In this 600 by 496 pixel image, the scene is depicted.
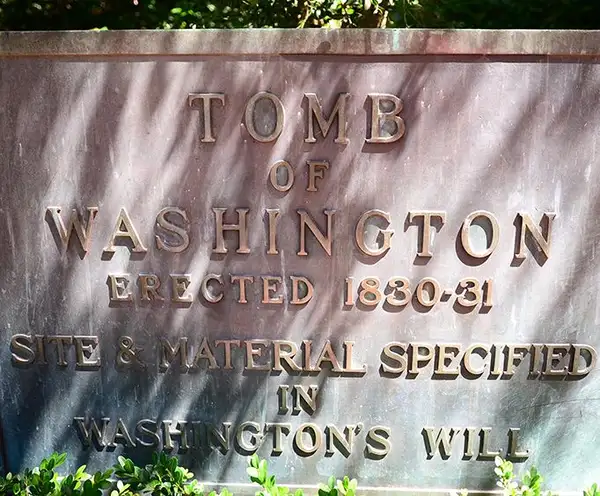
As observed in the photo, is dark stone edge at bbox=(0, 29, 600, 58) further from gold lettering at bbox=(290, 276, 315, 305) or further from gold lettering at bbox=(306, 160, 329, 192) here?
gold lettering at bbox=(290, 276, 315, 305)

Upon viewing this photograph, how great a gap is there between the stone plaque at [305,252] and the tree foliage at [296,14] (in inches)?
49.8

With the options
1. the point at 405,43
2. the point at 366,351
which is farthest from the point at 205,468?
the point at 405,43

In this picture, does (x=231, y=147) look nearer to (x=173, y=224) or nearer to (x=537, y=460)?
(x=173, y=224)

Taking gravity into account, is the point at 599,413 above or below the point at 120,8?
below

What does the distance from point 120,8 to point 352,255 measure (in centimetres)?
254

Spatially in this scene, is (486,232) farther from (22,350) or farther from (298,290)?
(22,350)

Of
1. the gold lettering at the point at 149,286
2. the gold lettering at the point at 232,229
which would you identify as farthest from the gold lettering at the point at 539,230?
the gold lettering at the point at 149,286

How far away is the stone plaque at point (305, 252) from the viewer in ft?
7.40

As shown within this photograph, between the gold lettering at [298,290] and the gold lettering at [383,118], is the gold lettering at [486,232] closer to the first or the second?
the gold lettering at [383,118]

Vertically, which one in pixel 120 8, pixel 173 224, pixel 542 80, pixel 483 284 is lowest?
pixel 483 284

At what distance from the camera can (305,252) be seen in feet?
7.88

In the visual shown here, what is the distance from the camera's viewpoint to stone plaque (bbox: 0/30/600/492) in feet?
7.40

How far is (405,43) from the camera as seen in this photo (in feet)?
7.25

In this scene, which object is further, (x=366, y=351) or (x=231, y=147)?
(x=366, y=351)
